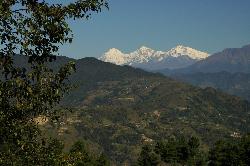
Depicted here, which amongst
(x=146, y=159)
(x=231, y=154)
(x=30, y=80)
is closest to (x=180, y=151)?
(x=146, y=159)

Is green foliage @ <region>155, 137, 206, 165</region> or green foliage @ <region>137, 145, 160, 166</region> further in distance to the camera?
green foliage @ <region>137, 145, 160, 166</region>

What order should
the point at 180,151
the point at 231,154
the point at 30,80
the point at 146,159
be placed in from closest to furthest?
the point at 30,80, the point at 231,154, the point at 180,151, the point at 146,159

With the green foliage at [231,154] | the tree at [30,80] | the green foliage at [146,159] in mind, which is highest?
the tree at [30,80]

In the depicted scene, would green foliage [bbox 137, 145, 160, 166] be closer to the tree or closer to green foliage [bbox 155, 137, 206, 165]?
green foliage [bbox 155, 137, 206, 165]

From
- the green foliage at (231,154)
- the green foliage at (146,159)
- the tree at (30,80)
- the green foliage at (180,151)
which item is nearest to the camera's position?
the tree at (30,80)

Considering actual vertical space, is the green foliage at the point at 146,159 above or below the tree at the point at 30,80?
below

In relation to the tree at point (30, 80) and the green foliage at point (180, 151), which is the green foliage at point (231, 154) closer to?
the green foliage at point (180, 151)

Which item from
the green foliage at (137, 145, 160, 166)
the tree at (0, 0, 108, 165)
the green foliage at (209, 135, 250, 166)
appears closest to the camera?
the tree at (0, 0, 108, 165)

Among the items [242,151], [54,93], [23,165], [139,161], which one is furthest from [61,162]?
[139,161]

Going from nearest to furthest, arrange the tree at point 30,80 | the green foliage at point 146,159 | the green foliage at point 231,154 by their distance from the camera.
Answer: the tree at point 30,80
the green foliage at point 231,154
the green foliage at point 146,159

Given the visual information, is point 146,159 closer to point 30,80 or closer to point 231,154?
point 231,154

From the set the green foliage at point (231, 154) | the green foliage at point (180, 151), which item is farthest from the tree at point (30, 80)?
the green foliage at point (180, 151)

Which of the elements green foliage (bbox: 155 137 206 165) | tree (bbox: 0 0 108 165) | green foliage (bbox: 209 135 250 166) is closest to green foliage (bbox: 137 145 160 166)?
green foliage (bbox: 155 137 206 165)

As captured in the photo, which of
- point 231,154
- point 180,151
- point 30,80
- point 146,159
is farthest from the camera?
point 146,159
